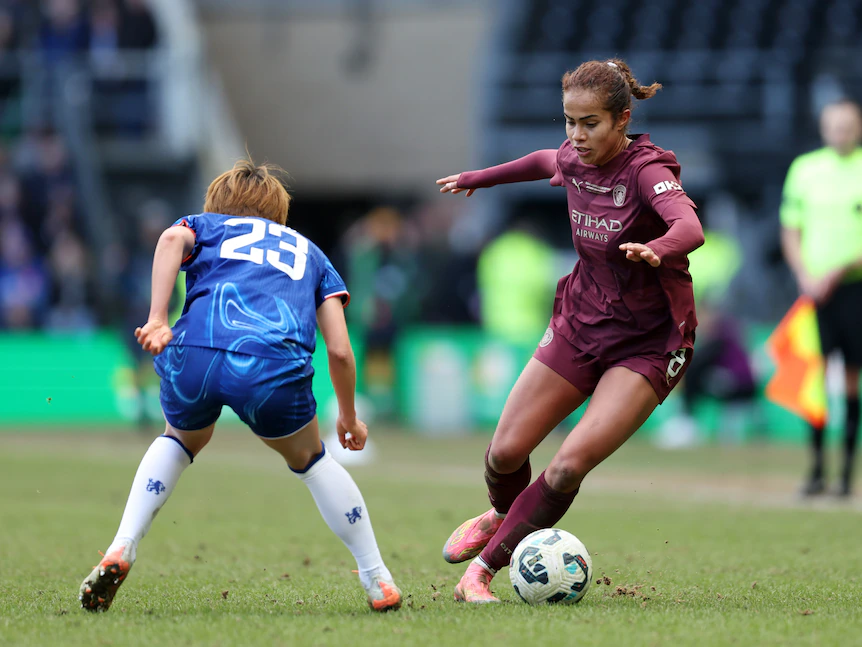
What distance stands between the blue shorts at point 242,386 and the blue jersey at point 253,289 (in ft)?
0.11

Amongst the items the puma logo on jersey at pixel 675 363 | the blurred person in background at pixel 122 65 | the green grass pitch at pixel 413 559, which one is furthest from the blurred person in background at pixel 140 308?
the puma logo on jersey at pixel 675 363

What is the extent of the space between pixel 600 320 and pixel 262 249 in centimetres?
137

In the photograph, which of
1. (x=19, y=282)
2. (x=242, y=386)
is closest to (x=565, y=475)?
(x=242, y=386)

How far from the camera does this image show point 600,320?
4.91 m

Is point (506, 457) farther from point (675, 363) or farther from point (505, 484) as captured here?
point (675, 363)

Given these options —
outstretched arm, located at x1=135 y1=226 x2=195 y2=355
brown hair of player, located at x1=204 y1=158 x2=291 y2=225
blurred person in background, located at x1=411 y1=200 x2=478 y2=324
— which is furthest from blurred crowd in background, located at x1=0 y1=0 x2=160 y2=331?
outstretched arm, located at x1=135 y1=226 x2=195 y2=355

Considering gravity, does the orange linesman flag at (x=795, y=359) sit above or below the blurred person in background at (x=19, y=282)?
above

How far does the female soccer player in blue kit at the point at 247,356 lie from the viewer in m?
4.31

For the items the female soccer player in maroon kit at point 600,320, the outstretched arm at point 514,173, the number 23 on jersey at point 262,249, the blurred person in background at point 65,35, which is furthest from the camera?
the blurred person in background at point 65,35

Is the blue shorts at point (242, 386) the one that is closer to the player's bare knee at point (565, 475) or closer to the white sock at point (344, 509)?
the white sock at point (344, 509)

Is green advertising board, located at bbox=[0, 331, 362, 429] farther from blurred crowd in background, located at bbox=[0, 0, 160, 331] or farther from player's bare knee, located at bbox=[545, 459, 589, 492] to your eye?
player's bare knee, located at bbox=[545, 459, 589, 492]

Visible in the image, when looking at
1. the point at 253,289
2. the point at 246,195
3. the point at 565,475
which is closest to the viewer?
the point at 253,289

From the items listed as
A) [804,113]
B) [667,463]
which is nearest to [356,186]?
[804,113]

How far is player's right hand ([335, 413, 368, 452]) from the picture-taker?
4.55m
